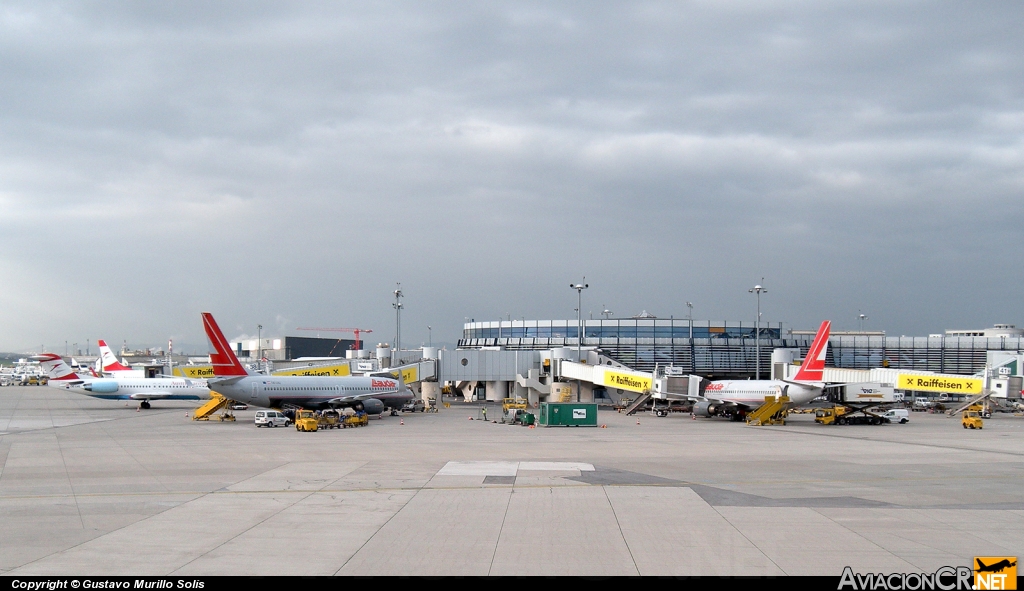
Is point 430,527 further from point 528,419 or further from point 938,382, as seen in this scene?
point 938,382

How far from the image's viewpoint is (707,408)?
245ft

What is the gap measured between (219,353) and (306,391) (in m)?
7.81

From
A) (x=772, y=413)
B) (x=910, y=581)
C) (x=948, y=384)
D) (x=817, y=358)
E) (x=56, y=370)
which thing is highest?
(x=817, y=358)

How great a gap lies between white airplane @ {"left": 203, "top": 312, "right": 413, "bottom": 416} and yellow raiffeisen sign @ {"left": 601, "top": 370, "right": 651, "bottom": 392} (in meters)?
22.6

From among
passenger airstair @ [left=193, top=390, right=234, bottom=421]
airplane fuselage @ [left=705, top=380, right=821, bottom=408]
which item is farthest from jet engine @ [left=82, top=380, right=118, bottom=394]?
airplane fuselage @ [left=705, top=380, right=821, bottom=408]

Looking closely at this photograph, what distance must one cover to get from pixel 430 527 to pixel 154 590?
7.37 metres

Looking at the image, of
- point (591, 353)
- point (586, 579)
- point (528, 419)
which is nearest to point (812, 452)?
point (528, 419)

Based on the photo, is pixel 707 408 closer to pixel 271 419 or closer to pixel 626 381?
pixel 626 381

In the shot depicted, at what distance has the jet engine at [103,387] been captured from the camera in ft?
268

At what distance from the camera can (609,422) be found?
66.9 metres

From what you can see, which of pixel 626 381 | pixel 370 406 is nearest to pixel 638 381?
pixel 626 381

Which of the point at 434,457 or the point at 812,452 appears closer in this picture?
the point at 434,457

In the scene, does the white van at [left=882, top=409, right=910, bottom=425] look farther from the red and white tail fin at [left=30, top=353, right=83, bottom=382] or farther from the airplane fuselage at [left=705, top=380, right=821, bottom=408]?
the red and white tail fin at [left=30, top=353, right=83, bottom=382]

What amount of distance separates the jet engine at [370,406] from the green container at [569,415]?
1466cm
